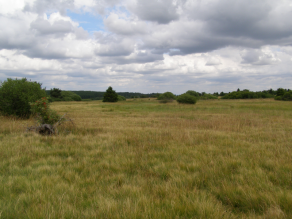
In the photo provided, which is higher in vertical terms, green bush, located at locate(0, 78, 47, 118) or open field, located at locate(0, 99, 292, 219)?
green bush, located at locate(0, 78, 47, 118)

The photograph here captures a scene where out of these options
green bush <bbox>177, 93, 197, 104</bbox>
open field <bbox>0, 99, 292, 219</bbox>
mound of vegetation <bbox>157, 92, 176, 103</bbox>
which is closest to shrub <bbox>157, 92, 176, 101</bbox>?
mound of vegetation <bbox>157, 92, 176, 103</bbox>

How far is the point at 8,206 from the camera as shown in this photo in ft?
9.86

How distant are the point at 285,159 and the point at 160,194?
13.0 feet

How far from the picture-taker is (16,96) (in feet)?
51.3

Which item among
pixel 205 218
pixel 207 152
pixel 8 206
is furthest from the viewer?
pixel 207 152

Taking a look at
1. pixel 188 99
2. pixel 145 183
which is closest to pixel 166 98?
pixel 188 99

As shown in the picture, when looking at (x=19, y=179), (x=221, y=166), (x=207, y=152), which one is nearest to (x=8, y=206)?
(x=19, y=179)

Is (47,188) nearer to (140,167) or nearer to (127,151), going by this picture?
(140,167)

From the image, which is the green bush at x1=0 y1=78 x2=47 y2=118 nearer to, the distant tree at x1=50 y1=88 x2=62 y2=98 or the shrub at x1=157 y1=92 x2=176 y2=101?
the shrub at x1=157 y1=92 x2=176 y2=101

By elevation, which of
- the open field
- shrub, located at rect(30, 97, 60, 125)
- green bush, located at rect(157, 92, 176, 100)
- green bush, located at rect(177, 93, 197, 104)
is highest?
green bush, located at rect(157, 92, 176, 100)

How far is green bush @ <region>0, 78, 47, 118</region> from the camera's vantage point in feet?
50.8

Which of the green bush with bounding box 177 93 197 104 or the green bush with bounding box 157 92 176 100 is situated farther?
the green bush with bounding box 157 92 176 100

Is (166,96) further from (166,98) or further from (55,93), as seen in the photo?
(55,93)

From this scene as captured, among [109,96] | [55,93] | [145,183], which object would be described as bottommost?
[145,183]
